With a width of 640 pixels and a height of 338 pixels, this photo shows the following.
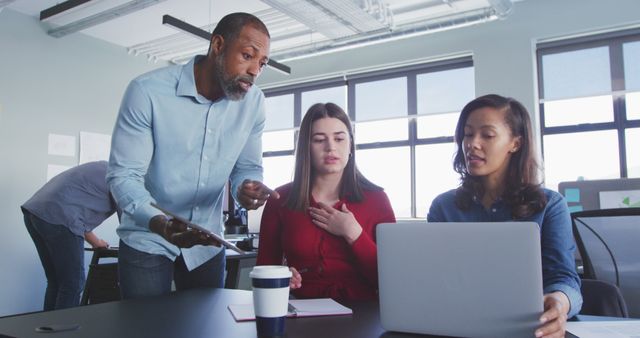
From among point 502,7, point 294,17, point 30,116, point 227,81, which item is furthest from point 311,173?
point 30,116

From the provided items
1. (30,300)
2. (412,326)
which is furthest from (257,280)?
(30,300)

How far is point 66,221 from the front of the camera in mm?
3094

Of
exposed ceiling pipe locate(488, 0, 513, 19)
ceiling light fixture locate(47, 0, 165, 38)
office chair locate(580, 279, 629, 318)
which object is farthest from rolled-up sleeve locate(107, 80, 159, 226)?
exposed ceiling pipe locate(488, 0, 513, 19)

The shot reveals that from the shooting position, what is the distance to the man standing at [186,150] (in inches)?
53.1

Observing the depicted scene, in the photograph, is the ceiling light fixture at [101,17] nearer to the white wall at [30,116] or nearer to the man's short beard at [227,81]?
the white wall at [30,116]

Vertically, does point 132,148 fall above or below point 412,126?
below

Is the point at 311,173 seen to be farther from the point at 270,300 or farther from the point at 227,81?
the point at 270,300

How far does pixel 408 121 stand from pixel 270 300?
4834 mm

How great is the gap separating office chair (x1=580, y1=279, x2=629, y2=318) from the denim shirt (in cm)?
12

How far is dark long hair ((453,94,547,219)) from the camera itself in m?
1.37

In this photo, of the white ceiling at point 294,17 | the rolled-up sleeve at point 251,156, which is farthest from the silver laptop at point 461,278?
the white ceiling at point 294,17

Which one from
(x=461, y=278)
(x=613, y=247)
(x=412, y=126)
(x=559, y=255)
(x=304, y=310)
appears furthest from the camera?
(x=412, y=126)

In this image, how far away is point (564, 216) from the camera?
1.30m

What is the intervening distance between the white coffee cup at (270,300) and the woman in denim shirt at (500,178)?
2.44 ft
